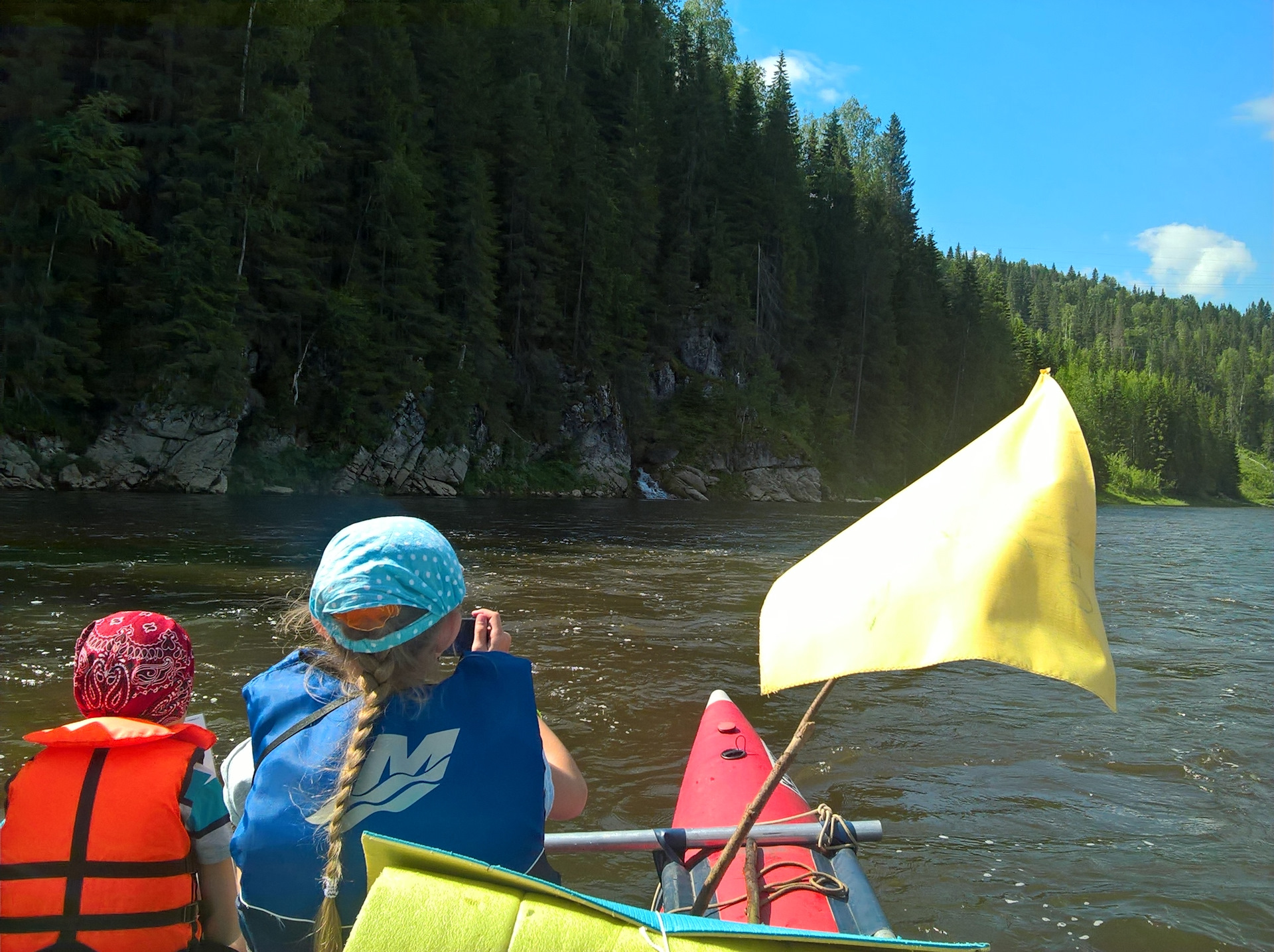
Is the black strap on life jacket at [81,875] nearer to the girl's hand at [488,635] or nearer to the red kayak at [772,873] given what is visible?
the girl's hand at [488,635]

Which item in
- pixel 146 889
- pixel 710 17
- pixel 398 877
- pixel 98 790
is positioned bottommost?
pixel 146 889

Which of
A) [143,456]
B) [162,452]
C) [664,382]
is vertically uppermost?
[664,382]

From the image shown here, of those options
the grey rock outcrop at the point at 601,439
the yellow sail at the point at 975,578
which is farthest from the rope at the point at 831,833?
the grey rock outcrop at the point at 601,439

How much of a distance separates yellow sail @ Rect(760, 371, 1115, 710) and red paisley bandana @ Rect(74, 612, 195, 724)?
4.03 ft

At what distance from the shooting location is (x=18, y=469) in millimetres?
19750

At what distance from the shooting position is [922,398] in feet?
199

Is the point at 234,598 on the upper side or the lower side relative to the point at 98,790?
lower

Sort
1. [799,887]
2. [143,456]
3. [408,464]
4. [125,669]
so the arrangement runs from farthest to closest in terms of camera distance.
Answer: [408,464], [143,456], [799,887], [125,669]

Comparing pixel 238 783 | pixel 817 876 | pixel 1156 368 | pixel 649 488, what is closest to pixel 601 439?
pixel 649 488

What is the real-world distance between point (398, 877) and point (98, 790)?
0.84 metres

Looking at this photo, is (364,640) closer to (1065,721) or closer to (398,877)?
(398,877)

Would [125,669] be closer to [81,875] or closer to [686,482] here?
[81,875]

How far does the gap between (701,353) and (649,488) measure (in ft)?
35.2

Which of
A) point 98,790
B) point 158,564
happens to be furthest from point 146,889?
point 158,564
